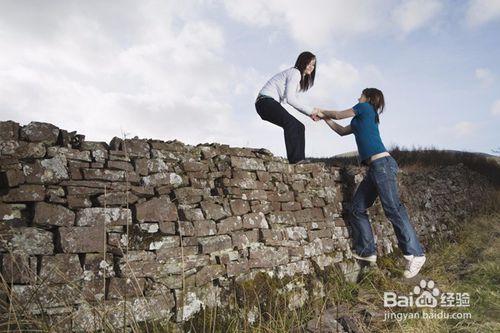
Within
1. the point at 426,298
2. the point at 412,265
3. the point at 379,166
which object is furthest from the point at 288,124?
the point at 426,298

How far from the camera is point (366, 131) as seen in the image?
5.04 metres

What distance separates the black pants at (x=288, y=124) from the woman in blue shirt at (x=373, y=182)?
14.7 inches

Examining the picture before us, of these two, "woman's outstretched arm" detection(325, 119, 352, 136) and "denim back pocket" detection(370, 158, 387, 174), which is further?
"woman's outstretched arm" detection(325, 119, 352, 136)

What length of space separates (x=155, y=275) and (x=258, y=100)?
97.9 inches

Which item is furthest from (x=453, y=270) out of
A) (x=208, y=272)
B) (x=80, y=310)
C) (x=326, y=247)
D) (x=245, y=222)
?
(x=80, y=310)

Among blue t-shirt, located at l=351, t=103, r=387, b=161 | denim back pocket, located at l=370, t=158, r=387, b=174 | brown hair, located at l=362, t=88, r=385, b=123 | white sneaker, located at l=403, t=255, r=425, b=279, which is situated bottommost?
white sneaker, located at l=403, t=255, r=425, b=279

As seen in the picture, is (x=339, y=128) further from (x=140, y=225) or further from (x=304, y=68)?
(x=140, y=225)

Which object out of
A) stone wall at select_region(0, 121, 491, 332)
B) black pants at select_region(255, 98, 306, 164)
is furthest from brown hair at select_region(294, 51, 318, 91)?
stone wall at select_region(0, 121, 491, 332)

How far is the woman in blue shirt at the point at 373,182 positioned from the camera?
4.96 metres

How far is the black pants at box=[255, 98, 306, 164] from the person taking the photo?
497 cm

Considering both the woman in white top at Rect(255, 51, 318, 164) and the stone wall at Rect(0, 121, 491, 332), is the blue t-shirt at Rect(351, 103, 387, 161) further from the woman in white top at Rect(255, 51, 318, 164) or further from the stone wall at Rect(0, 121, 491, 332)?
the stone wall at Rect(0, 121, 491, 332)

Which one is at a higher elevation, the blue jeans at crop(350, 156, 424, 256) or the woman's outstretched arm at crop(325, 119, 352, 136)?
the woman's outstretched arm at crop(325, 119, 352, 136)

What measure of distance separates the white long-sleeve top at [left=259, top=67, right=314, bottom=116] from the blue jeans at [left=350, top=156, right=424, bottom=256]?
1138 millimetres

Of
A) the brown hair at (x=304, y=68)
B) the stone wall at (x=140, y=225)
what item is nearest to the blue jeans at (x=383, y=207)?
the stone wall at (x=140, y=225)
